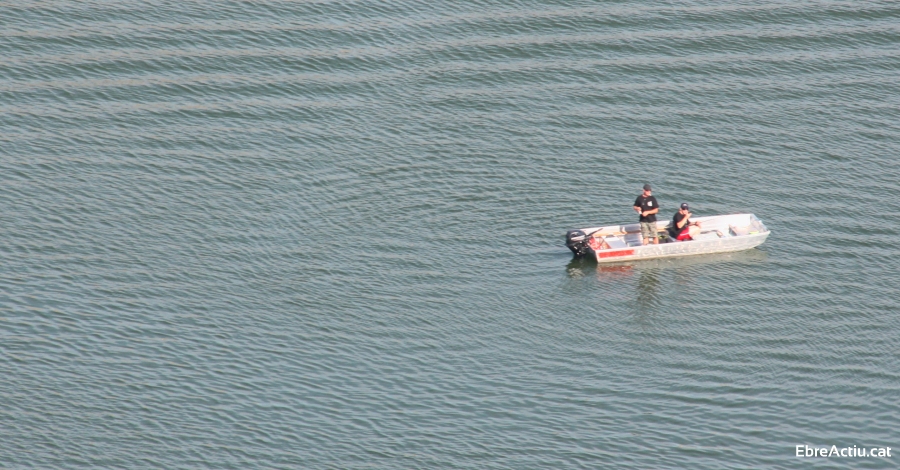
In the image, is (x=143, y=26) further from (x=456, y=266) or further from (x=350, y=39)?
(x=456, y=266)

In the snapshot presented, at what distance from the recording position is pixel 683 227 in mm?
40812

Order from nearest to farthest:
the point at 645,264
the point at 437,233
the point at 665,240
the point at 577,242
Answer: the point at 577,242 < the point at 645,264 < the point at 665,240 < the point at 437,233

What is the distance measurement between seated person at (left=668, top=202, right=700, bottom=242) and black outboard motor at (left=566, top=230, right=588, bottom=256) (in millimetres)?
3376

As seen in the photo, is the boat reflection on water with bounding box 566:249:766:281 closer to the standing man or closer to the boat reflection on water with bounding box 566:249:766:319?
the boat reflection on water with bounding box 566:249:766:319

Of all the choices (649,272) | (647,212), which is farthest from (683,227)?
(649,272)

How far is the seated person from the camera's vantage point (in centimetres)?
4066

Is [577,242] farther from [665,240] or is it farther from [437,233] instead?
[437,233]

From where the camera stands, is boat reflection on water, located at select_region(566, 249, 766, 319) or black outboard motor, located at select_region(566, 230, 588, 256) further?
black outboard motor, located at select_region(566, 230, 588, 256)

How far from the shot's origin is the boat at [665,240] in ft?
132

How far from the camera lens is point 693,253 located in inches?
1615

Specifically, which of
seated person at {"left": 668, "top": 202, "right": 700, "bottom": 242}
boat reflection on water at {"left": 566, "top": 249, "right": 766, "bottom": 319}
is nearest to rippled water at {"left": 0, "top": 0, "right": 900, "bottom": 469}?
boat reflection on water at {"left": 566, "top": 249, "right": 766, "bottom": 319}

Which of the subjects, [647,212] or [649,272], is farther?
[647,212]

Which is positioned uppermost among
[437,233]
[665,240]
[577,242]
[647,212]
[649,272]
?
[647,212]

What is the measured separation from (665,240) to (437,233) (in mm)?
8320
